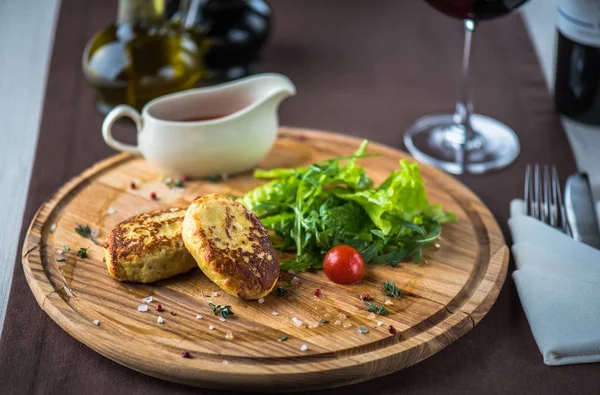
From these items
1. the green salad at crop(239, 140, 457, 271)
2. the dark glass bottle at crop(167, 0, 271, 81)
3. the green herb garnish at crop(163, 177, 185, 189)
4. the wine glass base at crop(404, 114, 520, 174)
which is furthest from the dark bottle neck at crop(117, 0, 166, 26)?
the wine glass base at crop(404, 114, 520, 174)

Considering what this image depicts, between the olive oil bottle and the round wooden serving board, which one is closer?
the round wooden serving board

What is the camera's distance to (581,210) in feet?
8.40

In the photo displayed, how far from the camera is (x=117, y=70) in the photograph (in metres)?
3.12

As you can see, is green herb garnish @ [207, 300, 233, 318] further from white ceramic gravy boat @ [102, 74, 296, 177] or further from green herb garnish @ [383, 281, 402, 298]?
white ceramic gravy boat @ [102, 74, 296, 177]

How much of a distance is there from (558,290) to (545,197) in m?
0.57

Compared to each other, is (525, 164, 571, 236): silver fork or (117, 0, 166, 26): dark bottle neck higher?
(117, 0, 166, 26): dark bottle neck

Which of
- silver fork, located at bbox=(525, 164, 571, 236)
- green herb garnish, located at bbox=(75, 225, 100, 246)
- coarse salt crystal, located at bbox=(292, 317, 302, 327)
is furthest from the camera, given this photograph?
silver fork, located at bbox=(525, 164, 571, 236)

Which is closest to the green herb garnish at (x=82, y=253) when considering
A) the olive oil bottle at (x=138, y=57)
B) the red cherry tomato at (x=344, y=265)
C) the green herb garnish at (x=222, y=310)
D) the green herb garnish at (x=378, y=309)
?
the green herb garnish at (x=222, y=310)

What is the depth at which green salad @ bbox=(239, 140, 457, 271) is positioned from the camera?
232cm

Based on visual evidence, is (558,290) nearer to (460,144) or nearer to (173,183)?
(460,144)

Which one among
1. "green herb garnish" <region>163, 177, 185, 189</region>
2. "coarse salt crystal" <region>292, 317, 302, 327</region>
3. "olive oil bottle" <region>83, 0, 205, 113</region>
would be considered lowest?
"coarse salt crystal" <region>292, 317, 302, 327</region>

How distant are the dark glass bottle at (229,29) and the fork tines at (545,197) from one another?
1.34 metres

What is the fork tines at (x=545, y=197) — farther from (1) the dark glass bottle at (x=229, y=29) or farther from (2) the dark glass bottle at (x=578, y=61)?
(1) the dark glass bottle at (x=229, y=29)

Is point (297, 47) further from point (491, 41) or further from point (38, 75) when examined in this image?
point (38, 75)
